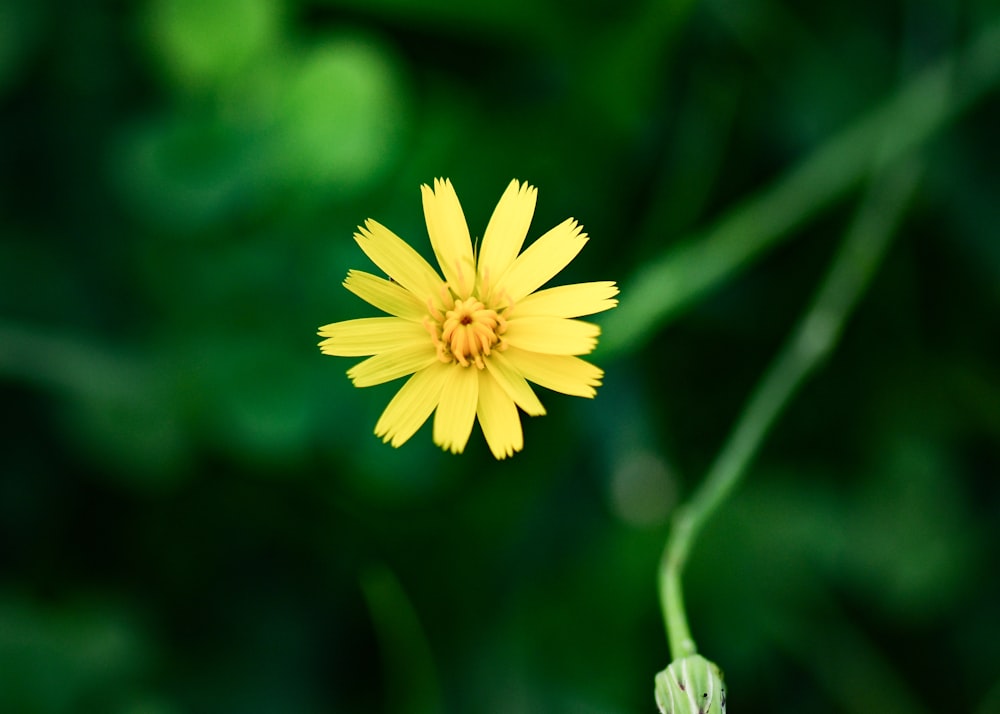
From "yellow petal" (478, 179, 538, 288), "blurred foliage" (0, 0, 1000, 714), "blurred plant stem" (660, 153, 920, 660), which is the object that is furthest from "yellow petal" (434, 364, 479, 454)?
"blurred foliage" (0, 0, 1000, 714)

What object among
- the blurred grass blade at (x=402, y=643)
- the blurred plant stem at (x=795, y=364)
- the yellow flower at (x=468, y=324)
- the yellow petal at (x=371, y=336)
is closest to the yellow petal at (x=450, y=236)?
the yellow flower at (x=468, y=324)

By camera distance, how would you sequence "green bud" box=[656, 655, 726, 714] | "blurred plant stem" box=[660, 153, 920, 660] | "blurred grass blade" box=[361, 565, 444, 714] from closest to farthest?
"green bud" box=[656, 655, 726, 714]
"blurred plant stem" box=[660, 153, 920, 660]
"blurred grass blade" box=[361, 565, 444, 714]

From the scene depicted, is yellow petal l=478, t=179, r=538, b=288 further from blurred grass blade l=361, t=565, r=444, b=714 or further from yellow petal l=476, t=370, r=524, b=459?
blurred grass blade l=361, t=565, r=444, b=714

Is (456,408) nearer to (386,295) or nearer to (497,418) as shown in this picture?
(497,418)

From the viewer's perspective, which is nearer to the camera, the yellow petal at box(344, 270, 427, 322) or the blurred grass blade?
the yellow petal at box(344, 270, 427, 322)

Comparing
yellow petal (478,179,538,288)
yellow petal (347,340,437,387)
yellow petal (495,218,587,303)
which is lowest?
yellow petal (347,340,437,387)

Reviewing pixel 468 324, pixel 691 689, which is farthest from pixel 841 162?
pixel 691 689

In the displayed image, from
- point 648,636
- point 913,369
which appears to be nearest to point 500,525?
point 648,636
